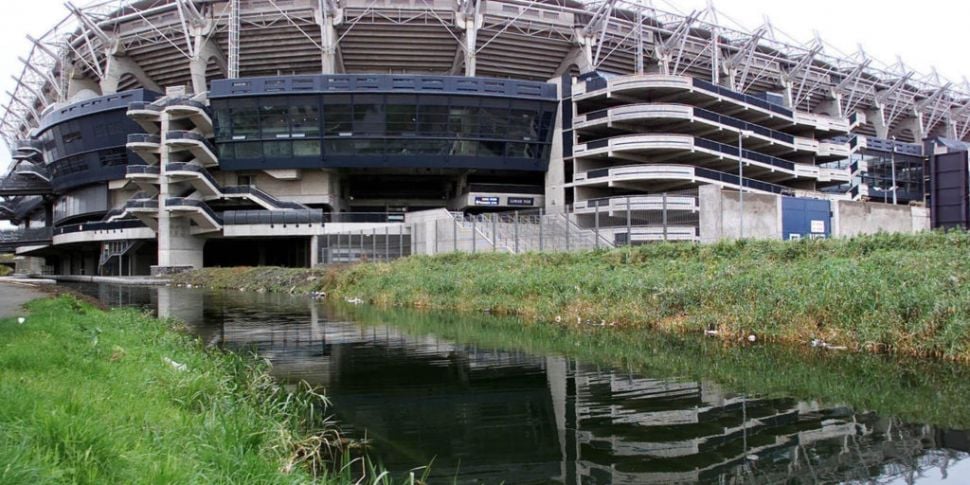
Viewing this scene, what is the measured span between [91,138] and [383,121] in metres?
33.2

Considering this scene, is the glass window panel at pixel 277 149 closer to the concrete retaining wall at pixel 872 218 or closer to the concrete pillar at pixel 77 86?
the concrete pillar at pixel 77 86

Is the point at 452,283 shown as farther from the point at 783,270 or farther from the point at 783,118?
the point at 783,118

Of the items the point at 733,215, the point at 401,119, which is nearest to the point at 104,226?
the point at 401,119

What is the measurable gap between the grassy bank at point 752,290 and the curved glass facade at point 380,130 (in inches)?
1334

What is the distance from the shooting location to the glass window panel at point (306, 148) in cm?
6238

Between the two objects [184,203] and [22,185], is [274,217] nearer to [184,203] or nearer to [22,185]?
[184,203]

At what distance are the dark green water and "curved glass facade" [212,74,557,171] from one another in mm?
47506

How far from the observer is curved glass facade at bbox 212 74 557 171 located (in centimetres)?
6025

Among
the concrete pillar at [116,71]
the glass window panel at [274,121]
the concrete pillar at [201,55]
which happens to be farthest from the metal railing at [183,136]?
the concrete pillar at [116,71]

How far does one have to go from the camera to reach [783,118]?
67.8m

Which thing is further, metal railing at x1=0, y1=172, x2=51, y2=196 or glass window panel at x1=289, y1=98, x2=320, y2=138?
metal railing at x1=0, y1=172, x2=51, y2=196

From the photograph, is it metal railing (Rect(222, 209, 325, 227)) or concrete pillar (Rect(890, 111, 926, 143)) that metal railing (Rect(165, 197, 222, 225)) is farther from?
concrete pillar (Rect(890, 111, 926, 143))

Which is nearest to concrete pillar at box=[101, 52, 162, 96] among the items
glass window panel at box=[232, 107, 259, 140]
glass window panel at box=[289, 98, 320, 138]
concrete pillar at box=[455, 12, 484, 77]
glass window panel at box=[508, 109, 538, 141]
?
glass window panel at box=[232, 107, 259, 140]

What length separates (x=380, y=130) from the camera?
61.2 metres
